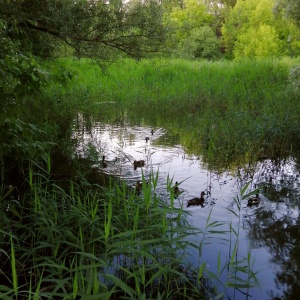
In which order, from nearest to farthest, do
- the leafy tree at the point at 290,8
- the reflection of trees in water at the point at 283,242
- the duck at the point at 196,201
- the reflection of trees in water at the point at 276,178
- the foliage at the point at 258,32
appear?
the reflection of trees in water at the point at 283,242, the duck at the point at 196,201, the reflection of trees in water at the point at 276,178, the leafy tree at the point at 290,8, the foliage at the point at 258,32

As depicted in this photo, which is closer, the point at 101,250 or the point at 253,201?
the point at 101,250

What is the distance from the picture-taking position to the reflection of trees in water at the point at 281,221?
12.0 feet

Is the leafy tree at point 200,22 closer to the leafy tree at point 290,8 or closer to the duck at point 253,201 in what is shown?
the leafy tree at point 290,8

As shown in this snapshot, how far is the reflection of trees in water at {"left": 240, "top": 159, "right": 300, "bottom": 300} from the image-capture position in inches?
143

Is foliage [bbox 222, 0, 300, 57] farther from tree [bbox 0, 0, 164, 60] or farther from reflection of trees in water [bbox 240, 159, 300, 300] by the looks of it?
reflection of trees in water [bbox 240, 159, 300, 300]

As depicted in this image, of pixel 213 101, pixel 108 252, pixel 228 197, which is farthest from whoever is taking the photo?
pixel 213 101

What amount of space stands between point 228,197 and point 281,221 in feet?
2.79

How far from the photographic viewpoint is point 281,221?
4648 mm

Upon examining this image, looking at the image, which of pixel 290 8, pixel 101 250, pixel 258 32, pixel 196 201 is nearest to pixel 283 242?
pixel 196 201

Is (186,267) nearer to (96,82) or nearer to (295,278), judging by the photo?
(295,278)

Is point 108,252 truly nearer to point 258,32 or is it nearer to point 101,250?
point 101,250

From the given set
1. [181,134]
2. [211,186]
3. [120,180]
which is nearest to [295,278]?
[211,186]

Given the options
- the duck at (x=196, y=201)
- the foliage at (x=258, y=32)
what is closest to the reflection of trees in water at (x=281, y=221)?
the duck at (x=196, y=201)

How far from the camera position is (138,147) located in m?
7.89
